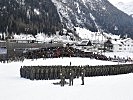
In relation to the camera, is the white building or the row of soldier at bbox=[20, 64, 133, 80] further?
the white building

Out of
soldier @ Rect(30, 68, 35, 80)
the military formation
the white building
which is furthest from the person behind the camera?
the white building

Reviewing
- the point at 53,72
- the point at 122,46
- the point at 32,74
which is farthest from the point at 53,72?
the point at 122,46

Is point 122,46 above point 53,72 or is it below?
below

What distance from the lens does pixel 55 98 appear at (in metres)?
22.8

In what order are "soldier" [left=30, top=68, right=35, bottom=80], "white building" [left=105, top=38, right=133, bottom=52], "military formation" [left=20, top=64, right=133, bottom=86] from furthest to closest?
"white building" [left=105, top=38, right=133, bottom=52] → "military formation" [left=20, top=64, right=133, bottom=86] → "soldier" [left=30, top=68, right=35, bottom=80]

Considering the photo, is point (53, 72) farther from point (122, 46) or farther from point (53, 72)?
point (122, 46)

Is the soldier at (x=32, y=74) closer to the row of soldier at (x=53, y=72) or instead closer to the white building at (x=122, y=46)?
the row of soldier at (x=53, y=72)

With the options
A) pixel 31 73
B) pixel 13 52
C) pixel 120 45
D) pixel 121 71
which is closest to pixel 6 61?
pixel 13 52

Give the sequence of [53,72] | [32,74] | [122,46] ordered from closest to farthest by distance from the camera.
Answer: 1. [32,74]
2. [53,72]
3. [122,46]

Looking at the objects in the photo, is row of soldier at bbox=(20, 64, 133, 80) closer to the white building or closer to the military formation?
the military formation

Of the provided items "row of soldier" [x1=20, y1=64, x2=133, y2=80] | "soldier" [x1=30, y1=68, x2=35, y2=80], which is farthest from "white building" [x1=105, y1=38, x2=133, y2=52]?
"soldier" [x1=30, y1=68, x2=35, y2=80]

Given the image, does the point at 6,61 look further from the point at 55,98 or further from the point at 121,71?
the point at 55,98

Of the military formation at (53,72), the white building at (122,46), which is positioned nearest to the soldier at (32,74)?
the military formation at (53,72)

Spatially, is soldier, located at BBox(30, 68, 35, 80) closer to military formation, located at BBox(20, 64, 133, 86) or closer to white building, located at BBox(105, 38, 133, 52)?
military formation, located at BBox(20, 64, 133, 86)
